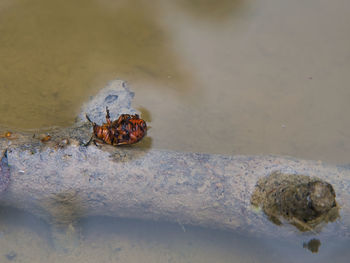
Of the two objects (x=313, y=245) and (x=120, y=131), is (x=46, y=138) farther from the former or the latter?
(x=313, y=245)

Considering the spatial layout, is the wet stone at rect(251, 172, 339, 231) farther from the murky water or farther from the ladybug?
the ladybug

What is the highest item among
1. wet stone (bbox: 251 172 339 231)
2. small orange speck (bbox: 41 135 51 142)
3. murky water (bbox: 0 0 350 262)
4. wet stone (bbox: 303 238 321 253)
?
murky water (bbox: 0 0 350 262)

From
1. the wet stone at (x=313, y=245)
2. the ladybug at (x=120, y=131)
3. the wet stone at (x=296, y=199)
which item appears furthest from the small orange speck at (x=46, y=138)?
the wet stone at (x=313, y=245)

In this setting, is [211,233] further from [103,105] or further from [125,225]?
[103,105]

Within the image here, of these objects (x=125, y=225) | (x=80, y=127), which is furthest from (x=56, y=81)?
(x=125, y=225)

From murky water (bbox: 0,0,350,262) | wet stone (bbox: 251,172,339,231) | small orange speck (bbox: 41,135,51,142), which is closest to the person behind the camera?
wet stone (bbox: 251,172,339,231)

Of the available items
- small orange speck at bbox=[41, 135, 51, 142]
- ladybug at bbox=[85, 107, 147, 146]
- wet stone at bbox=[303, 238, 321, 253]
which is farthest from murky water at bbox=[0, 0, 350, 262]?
small orange speck at bbox=[41, 135, 51, 142]
